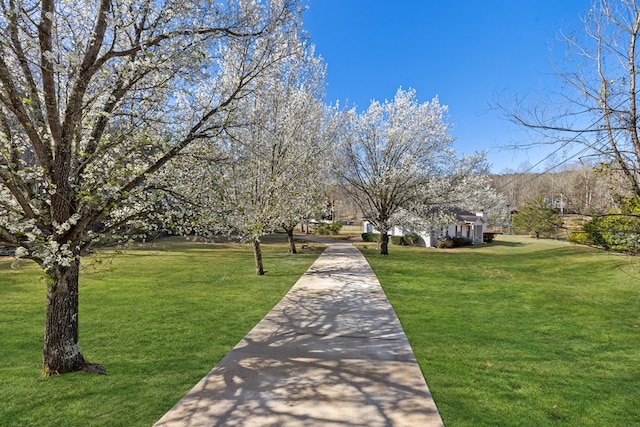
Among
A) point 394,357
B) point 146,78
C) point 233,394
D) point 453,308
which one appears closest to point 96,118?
point 146,78

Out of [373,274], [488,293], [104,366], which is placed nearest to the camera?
[104,366]

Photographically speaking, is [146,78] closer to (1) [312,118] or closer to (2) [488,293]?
(1) [312,118]

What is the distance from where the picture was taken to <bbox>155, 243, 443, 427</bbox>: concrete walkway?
3533mm

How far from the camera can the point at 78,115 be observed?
4.20m

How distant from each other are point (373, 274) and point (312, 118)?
676cm

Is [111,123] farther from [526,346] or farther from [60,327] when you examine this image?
[526,346]

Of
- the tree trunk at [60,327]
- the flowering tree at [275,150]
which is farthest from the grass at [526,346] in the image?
the tree trunk at [60,327]

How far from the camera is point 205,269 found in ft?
44.7

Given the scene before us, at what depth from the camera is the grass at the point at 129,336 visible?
3703 millimetres

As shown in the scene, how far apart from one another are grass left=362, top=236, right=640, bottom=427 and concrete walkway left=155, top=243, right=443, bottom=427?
36cm

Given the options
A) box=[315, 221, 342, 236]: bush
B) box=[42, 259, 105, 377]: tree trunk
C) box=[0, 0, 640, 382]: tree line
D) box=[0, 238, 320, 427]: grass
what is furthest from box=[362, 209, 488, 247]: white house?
box=[42, 259, 105, 377]: tree trunk

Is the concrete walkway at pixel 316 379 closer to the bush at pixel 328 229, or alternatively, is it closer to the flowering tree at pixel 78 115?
the flowering tree at pixel 78 115

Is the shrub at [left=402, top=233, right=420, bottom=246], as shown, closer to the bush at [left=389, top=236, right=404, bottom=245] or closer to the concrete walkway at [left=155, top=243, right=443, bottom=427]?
the bush at [left=389, top=236, right=404, bottom=245]

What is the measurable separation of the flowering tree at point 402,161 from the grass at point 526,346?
7.07m
